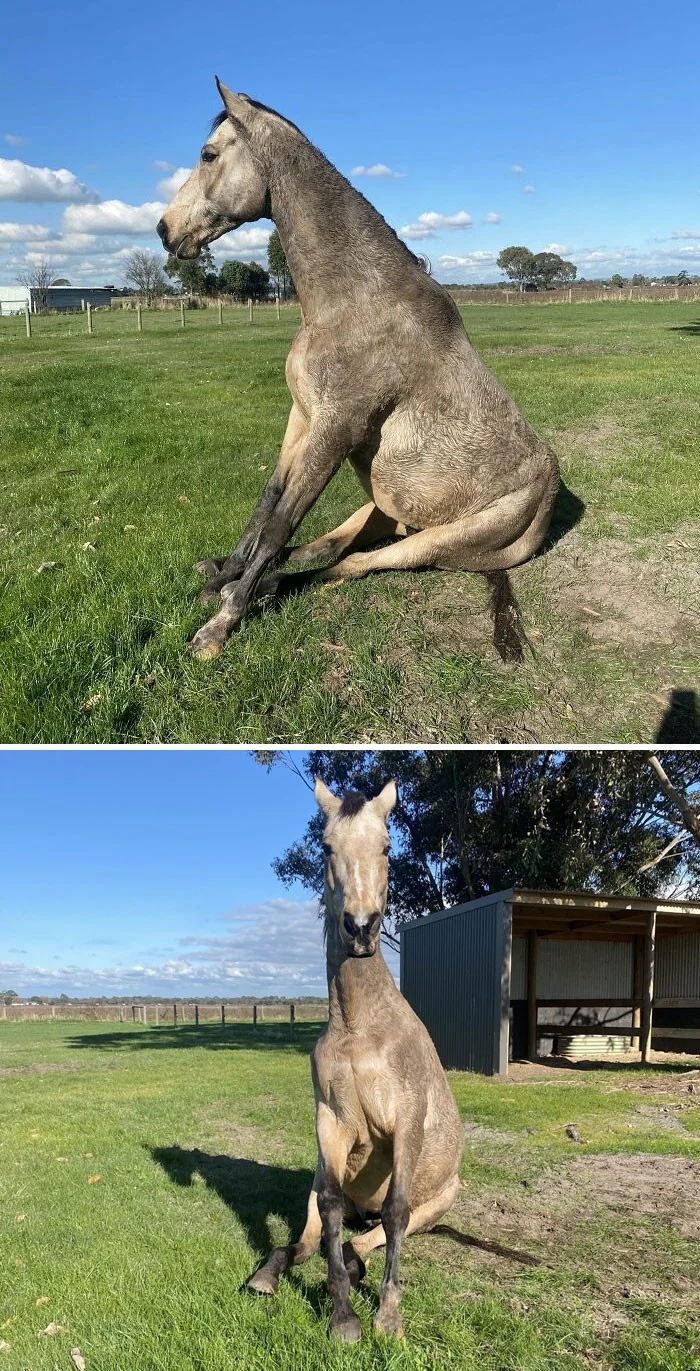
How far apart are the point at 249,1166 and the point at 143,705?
159 inches

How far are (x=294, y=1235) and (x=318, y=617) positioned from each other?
362 cm

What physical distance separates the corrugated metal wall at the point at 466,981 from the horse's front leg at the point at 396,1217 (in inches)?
Answer: 476

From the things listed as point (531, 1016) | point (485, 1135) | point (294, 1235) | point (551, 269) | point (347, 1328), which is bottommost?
point (531, 1016)

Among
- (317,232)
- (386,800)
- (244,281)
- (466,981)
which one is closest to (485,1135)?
(386,800)

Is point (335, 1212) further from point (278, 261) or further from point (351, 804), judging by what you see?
point (278, 261)

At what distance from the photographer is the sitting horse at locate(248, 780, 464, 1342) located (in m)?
3.41

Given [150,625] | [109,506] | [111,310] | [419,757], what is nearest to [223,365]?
[419,757]

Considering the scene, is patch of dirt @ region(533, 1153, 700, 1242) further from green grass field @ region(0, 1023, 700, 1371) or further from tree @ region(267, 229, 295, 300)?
tree @ region(267, 229, 295, 300)

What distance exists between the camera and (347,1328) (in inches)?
131

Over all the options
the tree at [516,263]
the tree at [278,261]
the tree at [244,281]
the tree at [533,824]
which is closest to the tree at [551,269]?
the tree at [516,263]

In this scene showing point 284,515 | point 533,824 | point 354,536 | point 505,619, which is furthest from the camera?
point 533,824

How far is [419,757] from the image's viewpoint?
18.0 meters

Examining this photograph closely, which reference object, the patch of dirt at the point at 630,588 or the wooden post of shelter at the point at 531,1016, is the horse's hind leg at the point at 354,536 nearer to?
the patch of dirt at the point at 630,588

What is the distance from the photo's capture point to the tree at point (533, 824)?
18844 millimetres
